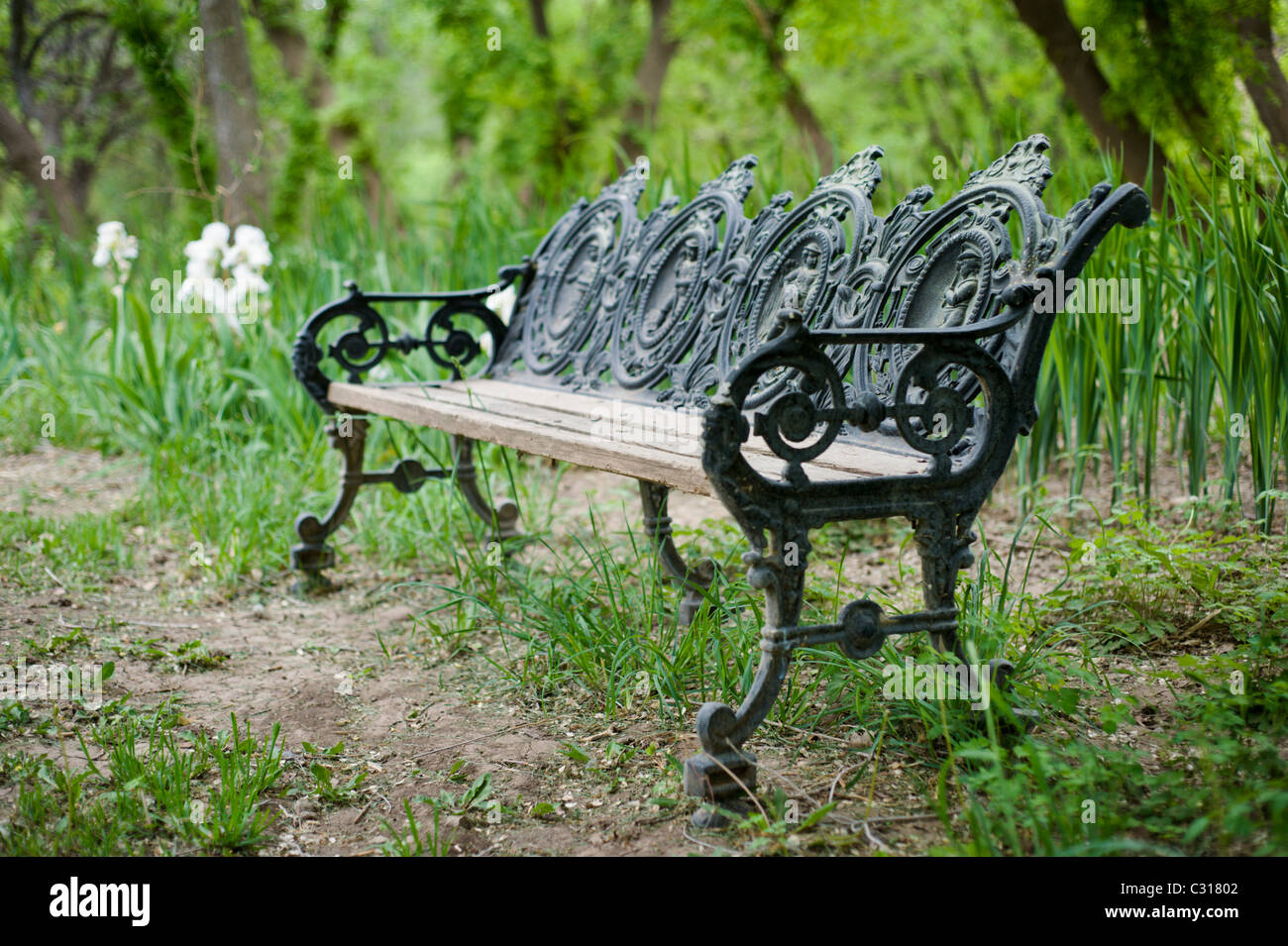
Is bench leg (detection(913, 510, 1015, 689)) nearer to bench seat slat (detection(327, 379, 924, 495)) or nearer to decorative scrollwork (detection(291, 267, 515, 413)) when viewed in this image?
bench seat slat (detection(327, 379, 924, 495))

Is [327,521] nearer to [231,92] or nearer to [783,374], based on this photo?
[783,374]

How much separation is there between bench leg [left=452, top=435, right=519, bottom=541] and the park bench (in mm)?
14

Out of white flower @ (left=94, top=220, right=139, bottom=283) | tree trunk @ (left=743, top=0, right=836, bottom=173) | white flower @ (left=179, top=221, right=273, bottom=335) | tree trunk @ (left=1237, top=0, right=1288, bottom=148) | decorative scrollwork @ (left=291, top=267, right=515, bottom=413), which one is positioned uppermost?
tree trunk @ (left=743, top=0, right=836, bottom=173)

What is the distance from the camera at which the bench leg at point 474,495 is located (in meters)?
3.76

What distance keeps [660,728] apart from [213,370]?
3.49 meters

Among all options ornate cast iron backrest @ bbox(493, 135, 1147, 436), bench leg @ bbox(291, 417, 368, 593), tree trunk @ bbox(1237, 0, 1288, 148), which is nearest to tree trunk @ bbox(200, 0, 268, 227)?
bench leg @ bbox(291, 417, 368, 593)

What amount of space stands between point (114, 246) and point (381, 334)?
2030 millimetres

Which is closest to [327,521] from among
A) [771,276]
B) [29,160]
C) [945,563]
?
[771,276]

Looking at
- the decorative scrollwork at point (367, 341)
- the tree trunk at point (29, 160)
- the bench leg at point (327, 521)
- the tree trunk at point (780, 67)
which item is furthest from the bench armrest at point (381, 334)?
the tree trunk at point (780, 67)

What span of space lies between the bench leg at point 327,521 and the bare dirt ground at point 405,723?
10 cm

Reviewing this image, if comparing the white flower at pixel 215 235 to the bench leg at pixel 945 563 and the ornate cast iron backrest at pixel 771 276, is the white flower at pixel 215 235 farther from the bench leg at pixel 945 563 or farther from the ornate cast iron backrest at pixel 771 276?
the bench leg at pixel 945 563

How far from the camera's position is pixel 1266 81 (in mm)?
4102

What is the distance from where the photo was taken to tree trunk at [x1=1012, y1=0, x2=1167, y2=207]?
4.90 meters

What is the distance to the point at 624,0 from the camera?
16859 millimetres
